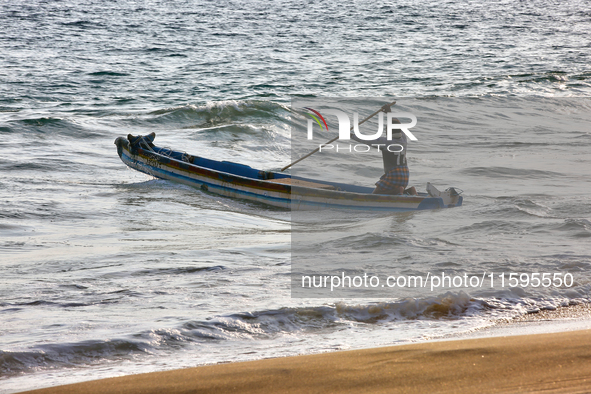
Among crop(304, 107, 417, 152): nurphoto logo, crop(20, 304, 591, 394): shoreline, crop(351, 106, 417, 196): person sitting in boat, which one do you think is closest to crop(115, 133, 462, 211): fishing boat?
crop(351, 106, 417, 196): person sitting in boat

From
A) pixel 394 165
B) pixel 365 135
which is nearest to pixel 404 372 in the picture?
pixel 394 165

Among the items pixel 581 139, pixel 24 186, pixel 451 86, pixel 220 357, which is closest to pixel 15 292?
pixel 220 357

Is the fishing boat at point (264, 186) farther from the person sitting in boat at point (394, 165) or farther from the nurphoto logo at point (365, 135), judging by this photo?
the nurphoto logo at point (365, 135)

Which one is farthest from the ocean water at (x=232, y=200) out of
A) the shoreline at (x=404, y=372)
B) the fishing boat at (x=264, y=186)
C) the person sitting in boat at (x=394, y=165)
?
the person sitting in boat at (x=394, y=165)

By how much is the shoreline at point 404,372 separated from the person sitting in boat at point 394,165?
4.74 m

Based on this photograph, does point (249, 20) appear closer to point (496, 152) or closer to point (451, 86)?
point (451, 86)

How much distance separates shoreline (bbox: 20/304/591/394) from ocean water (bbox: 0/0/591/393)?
1.19 feet

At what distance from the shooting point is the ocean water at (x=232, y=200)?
3.61 metres

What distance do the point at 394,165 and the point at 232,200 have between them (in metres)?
2.76

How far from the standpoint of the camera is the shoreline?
2.41 metres

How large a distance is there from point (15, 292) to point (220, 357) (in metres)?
2.25

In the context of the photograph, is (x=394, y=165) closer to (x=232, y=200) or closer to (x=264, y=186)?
(x=264, y=186)

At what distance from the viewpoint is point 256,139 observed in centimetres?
1405

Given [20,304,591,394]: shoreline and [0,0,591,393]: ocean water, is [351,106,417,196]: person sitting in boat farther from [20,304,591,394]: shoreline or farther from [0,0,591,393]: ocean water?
[20,304,591,394]: shoreline
